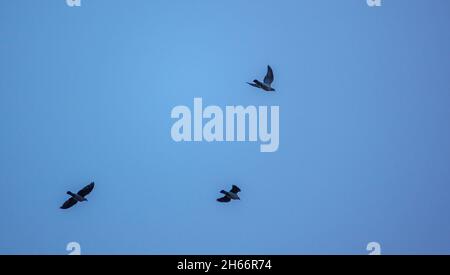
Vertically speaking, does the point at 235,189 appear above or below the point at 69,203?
above

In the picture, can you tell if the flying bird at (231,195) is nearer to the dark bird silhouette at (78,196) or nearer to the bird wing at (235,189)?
the bird wing at (235,189)

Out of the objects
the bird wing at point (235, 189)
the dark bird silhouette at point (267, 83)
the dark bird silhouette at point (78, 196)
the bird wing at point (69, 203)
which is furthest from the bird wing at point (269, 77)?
the bird wing at point (69, 203)

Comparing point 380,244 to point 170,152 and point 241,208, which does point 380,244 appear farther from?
point 170,152

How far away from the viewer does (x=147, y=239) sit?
295 cm

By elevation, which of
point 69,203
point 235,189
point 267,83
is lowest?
point 69,203

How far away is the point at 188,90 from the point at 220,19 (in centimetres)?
63

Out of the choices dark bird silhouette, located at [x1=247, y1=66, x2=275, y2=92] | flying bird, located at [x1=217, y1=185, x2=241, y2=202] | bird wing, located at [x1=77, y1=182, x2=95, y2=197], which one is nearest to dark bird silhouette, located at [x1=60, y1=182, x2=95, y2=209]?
bird wing, located at [x1=77, y1=182, x2=95, y2=197]

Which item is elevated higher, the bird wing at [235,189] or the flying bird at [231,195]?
the bird wing at [235,189]

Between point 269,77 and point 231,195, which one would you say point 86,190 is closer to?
point 231,195

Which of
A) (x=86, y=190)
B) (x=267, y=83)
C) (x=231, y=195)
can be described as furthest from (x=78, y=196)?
(x=267, y=83)

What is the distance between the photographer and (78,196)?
283 centimetres

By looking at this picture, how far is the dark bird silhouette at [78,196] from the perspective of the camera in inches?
111

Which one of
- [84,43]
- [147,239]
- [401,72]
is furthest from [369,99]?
[84,43]

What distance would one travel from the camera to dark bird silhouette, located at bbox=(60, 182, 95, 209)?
2832 millimetres
